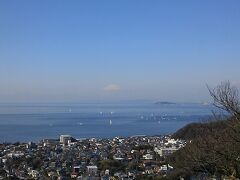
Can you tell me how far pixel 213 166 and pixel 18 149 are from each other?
2493 cm

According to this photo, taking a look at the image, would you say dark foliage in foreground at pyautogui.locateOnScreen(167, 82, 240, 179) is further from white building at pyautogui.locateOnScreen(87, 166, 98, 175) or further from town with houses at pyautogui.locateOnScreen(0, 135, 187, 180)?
white building at pyautogui.locateOnScreen(87, 166, 98, 175)

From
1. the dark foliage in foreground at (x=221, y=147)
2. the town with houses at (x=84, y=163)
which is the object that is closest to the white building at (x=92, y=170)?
the town with houses at (x=84, y=163)

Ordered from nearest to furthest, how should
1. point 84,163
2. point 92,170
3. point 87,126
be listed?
point 92,170 → point 84,163 → point 87,126

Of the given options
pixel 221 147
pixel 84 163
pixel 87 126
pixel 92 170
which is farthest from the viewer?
pixel 87 126

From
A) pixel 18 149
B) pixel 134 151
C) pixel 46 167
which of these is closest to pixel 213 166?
pixel 46 167

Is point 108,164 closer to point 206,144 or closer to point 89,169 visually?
point 89,169

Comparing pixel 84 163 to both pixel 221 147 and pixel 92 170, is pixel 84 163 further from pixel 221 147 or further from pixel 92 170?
pixel 221 147

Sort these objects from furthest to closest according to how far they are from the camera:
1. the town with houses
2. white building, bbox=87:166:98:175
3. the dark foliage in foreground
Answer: white building, bbox=87:166:98:175, the town with houses, the dark foliage in foreground

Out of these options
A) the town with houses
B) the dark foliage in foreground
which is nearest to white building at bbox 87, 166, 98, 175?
the town with houses

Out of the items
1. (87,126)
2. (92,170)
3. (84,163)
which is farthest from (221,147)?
(87,126)

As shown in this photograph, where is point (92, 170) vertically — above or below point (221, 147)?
below

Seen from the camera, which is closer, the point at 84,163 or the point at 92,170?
the point at 92,170

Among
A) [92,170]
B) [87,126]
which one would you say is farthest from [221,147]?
[87,126]

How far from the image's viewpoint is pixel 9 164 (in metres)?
24.3
